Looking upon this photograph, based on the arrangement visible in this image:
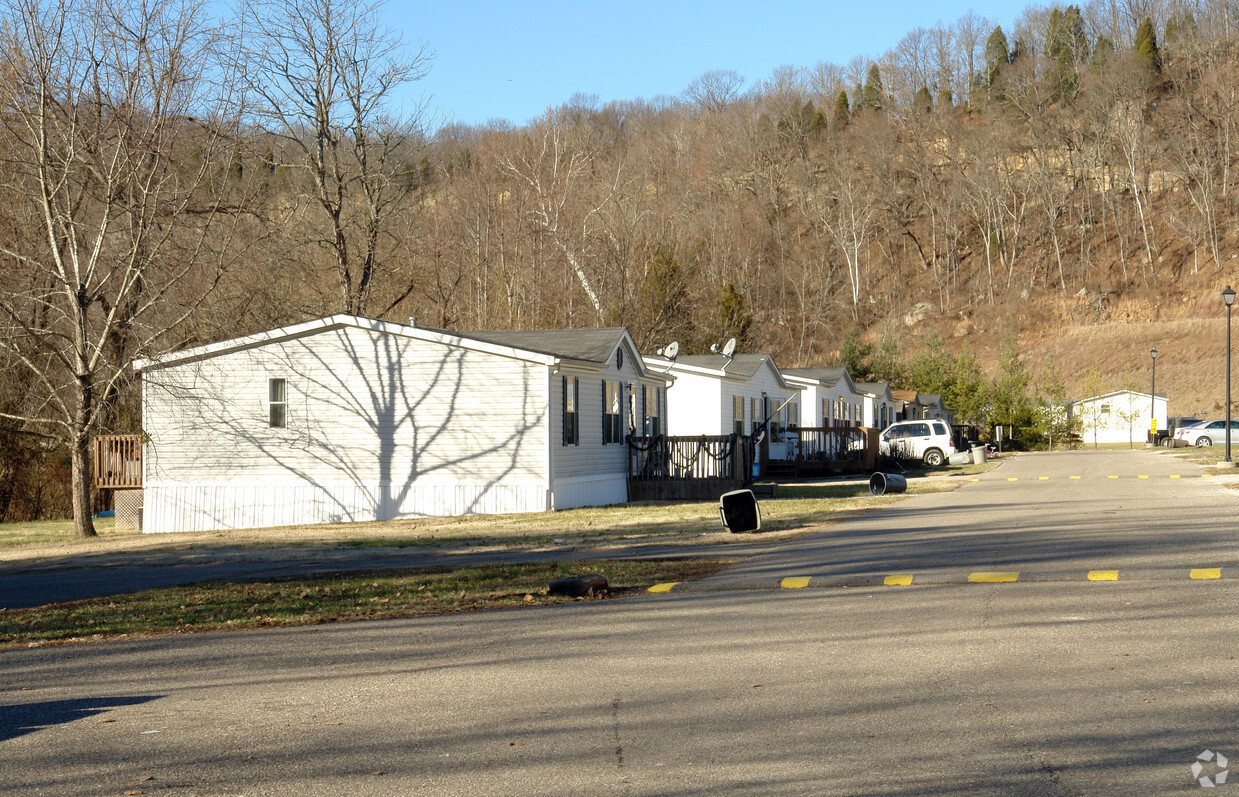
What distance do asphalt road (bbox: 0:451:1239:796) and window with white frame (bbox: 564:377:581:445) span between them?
13.1m

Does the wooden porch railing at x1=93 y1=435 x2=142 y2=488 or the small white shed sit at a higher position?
the small white shed

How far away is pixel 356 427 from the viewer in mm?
24469

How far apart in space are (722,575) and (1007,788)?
771cm

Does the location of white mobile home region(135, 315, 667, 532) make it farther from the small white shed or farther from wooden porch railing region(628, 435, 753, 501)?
the small white shed

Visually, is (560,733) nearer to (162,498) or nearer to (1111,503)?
(1111,503)

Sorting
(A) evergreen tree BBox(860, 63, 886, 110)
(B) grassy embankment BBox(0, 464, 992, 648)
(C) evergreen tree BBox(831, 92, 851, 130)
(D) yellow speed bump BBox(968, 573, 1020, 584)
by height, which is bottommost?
(B) grassy embankment BBox(0, 464, 992, 648)

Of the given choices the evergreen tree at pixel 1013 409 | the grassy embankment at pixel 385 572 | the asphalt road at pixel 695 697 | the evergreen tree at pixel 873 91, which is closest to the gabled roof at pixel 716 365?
the grassy embankment at pixel 385 572

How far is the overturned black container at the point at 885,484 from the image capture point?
2661 cm

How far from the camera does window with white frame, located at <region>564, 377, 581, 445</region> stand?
24.7 m

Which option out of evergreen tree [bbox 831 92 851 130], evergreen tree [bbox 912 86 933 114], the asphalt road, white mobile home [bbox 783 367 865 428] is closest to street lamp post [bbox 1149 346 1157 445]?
white mobile home [bbox 783 367 865 428]

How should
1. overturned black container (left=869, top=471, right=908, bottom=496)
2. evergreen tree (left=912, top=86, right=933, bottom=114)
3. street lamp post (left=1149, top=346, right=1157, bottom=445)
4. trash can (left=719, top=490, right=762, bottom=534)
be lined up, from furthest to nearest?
1. evergreen tree (left=912, top=86, right=933, bottom=114)
2. street lamp post (left=1149, top=346, right=1157, bottom=445)
3. overturned black container (left=869, top=471, right=908, bottom=496)
4. trash can (left=719, top=490, right=762, bottom=534)

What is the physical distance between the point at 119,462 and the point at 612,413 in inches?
444

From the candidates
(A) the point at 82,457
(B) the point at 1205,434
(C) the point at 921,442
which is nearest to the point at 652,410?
(A) the point at 82,457

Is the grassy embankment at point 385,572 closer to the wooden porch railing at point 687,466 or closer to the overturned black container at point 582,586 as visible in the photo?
the overturned black container at point 582,586
